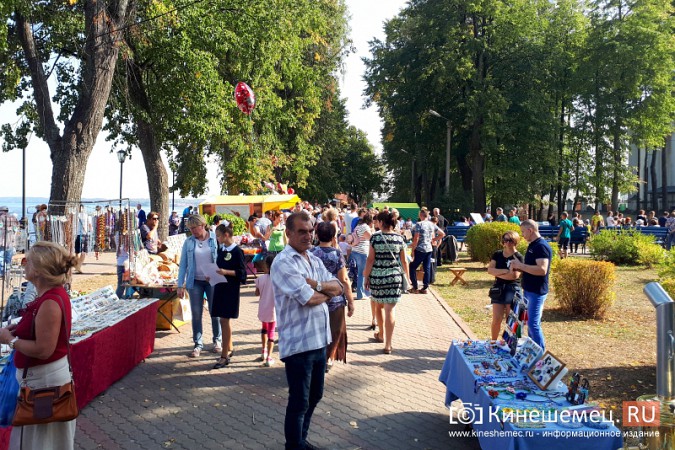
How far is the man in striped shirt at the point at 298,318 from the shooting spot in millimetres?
4188

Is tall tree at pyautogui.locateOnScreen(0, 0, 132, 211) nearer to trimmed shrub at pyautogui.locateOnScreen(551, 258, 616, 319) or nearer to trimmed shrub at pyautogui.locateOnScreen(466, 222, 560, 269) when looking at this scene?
trimmed shrub at pyautogui.locateOnScreen(551, 258, 616, 319)

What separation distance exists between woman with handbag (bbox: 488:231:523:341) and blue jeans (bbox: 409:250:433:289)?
564cm

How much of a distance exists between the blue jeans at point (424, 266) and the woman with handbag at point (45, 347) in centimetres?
994

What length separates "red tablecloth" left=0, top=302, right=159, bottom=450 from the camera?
564 cm

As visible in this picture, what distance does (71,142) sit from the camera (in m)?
Answer: 10.9

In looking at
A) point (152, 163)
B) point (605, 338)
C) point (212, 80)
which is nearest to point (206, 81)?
point (212, 80)

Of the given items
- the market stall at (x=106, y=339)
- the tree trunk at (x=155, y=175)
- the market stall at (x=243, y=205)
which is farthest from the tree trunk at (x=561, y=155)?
the market stall at (x=106, y=339)

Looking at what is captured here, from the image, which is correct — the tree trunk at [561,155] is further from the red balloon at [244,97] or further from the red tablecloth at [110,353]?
the red tablecloth at [110,353]

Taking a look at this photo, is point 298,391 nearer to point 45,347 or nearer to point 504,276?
point 45,347

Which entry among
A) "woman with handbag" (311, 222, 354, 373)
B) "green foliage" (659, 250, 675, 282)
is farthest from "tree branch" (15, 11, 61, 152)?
"green foliage" (659, 250, 675, 282)

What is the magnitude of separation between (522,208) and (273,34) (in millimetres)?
29540

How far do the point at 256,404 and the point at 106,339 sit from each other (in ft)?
5.91

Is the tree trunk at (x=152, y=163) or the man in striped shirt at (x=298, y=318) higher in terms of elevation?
the tree trunk at (x=152, y=163)

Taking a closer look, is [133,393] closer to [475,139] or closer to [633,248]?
[633,248]
